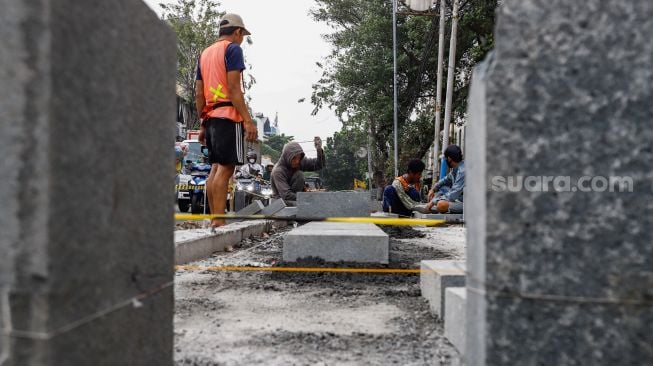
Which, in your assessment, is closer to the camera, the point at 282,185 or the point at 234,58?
the point at 234,58

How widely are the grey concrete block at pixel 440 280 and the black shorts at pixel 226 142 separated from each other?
2.68 m

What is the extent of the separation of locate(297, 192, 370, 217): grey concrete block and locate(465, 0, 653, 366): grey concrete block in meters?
5.99

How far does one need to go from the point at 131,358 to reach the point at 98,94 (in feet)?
2.18

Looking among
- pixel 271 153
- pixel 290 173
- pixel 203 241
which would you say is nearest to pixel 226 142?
pixel 203 241

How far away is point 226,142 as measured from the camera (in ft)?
16.7

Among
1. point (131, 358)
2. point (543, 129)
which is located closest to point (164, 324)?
point (131, 358)

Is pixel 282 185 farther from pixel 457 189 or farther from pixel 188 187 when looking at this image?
pixel 188 187

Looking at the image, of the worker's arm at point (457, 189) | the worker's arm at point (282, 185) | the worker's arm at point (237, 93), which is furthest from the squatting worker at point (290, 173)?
the worker's arm at point (237, 93)

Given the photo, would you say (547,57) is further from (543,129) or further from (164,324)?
(164,324)

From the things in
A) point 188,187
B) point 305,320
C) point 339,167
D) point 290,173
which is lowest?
point 305,320

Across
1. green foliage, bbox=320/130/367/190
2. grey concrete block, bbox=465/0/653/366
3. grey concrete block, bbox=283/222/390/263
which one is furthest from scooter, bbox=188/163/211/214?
green foliage, bbox=320/130/367/190
